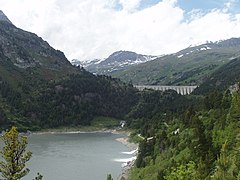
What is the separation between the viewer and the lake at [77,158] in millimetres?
108812

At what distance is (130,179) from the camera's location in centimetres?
9131

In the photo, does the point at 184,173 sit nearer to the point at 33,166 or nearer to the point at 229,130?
the point at 229,130

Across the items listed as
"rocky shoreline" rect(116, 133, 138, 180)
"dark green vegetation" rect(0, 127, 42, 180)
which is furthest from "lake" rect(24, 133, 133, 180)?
"dark green vegetation" rect(0, 127, 42, 180)

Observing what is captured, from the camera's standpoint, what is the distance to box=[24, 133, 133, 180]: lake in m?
109

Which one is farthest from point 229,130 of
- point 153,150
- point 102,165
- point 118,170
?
point 102,165

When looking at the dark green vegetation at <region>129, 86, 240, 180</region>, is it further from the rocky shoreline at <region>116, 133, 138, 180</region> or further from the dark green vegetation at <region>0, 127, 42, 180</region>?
the dark green vegetation at <region>0, 127, 42, 180</region>

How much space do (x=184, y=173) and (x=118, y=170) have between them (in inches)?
2911

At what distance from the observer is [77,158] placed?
447ft

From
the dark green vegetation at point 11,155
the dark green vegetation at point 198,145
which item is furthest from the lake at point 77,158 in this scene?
the dark green vegetation at point 11,155

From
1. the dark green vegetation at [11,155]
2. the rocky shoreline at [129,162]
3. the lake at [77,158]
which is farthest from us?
the lake at [77,158]

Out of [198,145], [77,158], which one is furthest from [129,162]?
[198,145]

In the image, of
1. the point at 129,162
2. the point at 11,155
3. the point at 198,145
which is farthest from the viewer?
the point at 129,162

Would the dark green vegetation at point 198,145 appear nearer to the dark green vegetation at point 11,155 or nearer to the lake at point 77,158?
the lake at point 77,158

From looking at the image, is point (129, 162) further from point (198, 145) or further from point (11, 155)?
point (11, 155)
